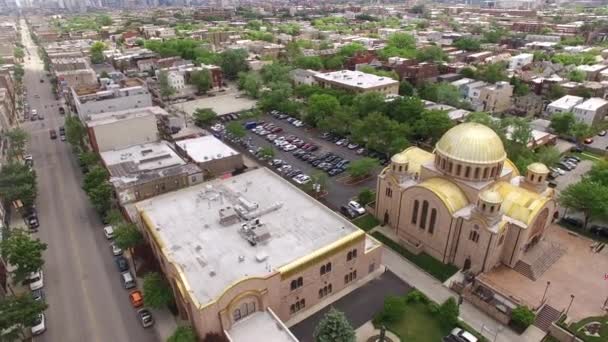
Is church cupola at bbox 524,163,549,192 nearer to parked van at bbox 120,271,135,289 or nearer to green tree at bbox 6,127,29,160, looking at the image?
parked van at bbox 120,271,135,289

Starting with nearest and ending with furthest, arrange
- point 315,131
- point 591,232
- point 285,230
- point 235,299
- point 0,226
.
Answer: point 235,299 → point 285,230 → point 0,226 → point 591,232 → point 315,131

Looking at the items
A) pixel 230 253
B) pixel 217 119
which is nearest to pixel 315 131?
pixel 217 119

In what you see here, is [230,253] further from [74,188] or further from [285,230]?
[74,188]

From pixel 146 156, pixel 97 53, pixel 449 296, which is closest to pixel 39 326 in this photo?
pixel 146 156

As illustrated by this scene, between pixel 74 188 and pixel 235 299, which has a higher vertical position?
pixel 235 299

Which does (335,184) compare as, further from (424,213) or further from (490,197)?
(490,197)

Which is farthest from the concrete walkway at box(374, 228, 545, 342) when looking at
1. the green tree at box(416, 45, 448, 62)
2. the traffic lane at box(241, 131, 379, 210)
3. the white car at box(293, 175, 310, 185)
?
the green tree at box(416, 45, 448, 62)

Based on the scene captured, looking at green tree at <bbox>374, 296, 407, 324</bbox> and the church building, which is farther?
the church building
